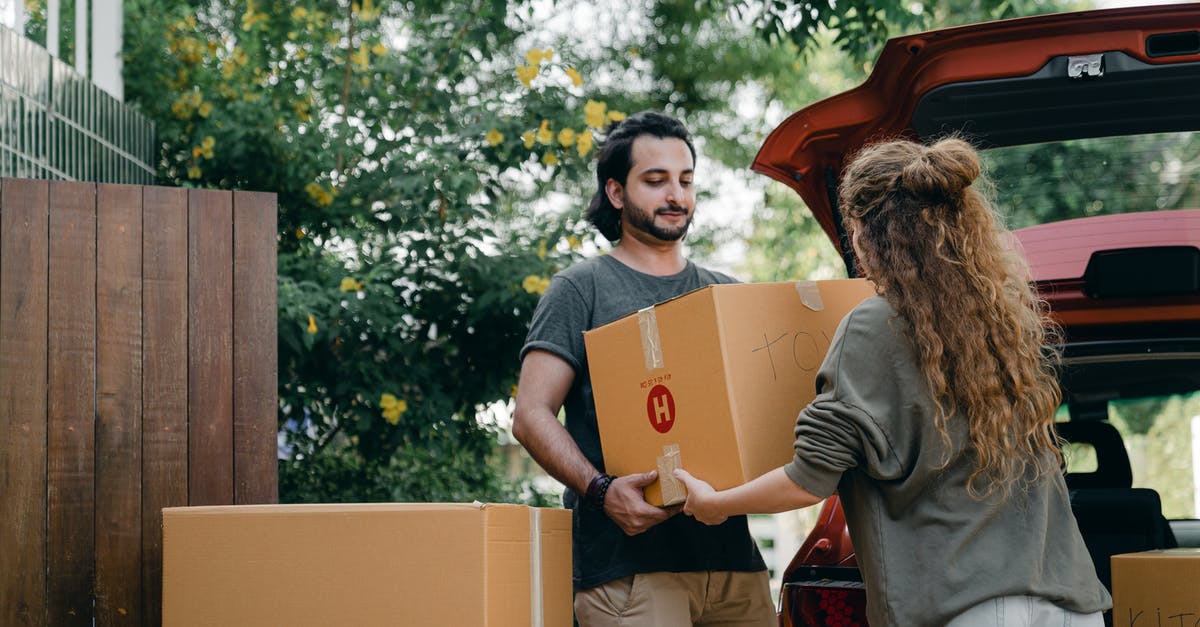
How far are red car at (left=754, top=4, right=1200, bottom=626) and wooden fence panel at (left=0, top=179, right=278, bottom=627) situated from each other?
1272 millimetres

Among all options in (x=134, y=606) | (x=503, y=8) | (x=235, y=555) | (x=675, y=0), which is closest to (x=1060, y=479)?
(x=235, y=555)

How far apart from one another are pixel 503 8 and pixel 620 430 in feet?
9.23

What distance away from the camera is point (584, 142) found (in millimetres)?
4711

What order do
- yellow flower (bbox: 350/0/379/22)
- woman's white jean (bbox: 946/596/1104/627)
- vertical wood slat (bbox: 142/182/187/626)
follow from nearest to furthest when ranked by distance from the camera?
woman's white jean (bbox: 946/596/1104/627) → vertical wood slat (bbox: 142/182/187/626) → yellow flower (bbox: 350/0/379/22)

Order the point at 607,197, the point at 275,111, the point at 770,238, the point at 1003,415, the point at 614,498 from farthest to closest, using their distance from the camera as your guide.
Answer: the point at 770,238 < the point at 275,111 < the point at 607,197 < the point at 614,498 < the point at 1003,415

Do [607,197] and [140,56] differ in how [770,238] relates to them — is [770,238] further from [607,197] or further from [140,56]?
[607,197]

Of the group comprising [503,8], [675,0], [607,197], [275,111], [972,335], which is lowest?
[972,335]

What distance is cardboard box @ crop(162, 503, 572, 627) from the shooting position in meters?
2.08

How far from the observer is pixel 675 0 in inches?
313

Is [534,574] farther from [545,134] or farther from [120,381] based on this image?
[545,134]

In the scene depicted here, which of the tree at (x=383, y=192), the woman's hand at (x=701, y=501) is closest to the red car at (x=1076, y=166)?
the woman's hand at (x=701, y=501)

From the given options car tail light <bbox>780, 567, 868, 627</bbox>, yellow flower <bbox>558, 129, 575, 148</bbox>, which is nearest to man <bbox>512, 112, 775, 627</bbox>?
car tail light <bbox>780, 567, 868, 627</bbox>

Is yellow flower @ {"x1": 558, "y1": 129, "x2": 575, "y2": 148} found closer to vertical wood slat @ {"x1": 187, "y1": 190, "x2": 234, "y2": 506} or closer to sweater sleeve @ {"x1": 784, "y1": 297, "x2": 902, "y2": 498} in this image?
vertical wood slat @ {"x1": 187, "y1": 190, "x2": 234, "y2": 506}

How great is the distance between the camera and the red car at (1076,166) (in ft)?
8.16
